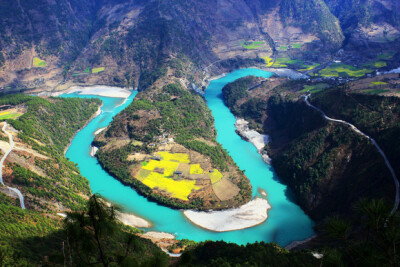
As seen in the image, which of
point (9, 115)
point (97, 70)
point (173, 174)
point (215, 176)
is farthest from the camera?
point (97, 70)

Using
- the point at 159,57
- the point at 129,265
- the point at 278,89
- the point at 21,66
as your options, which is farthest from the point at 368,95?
the point at 21,66

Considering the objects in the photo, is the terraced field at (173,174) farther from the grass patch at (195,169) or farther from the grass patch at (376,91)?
the grass patch at (376,91)

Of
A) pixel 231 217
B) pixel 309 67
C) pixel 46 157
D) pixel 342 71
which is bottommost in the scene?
pixel 231 217

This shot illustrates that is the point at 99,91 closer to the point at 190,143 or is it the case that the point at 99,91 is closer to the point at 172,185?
the point at 190,143

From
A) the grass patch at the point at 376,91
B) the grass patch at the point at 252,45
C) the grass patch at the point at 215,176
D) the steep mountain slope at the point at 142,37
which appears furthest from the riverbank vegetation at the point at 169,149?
the grass patch at the point at 252,45

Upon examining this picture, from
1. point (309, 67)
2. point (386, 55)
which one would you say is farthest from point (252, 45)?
point (386, 55)

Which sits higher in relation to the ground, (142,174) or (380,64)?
(380,64)

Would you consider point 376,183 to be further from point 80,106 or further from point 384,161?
point 80,106

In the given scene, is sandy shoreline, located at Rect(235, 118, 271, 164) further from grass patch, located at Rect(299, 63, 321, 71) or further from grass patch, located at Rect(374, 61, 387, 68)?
grass patch, located at Rect(374, 61, 387, 68)

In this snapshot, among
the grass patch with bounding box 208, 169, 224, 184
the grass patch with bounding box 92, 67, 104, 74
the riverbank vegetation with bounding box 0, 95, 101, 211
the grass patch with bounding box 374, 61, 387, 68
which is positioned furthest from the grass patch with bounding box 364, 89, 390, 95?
the grass patch with bounding box 92, 67, 104, 74
